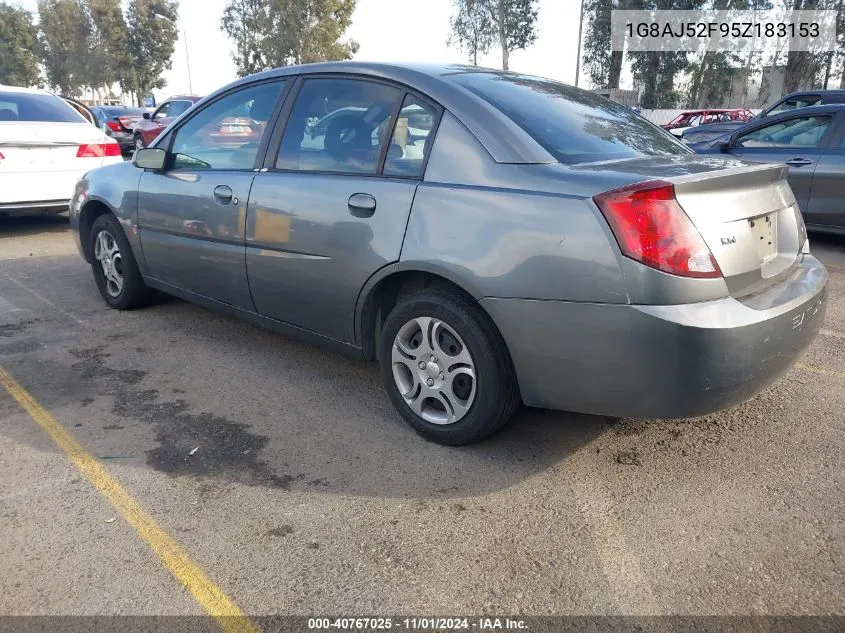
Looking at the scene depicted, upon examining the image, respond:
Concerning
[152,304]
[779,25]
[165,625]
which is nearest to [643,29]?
[779,25]

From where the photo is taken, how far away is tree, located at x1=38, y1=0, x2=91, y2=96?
49.0 m

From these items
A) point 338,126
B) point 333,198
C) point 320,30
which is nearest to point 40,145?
point 338,126

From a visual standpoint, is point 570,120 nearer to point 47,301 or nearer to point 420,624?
point 420,624

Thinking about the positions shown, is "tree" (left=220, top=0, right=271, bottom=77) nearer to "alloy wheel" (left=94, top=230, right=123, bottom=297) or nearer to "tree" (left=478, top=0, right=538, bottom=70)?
"tree" (left=478, top=0, right=538, bottom=70)

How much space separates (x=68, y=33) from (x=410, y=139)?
186ft

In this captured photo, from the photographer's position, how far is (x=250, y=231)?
3.65 metres

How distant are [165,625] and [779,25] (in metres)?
35.8

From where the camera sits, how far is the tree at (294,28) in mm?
39281

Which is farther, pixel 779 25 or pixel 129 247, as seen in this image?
pixel 779 25

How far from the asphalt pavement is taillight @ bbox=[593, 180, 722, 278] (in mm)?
930

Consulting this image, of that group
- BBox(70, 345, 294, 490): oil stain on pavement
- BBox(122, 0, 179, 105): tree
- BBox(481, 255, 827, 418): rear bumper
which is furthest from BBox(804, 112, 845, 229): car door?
BBox(122, 0, 179, 105): tree

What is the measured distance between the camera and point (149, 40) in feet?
168

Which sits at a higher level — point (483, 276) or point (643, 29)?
point (643, 29)

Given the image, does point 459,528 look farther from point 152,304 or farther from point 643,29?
point 643,29
